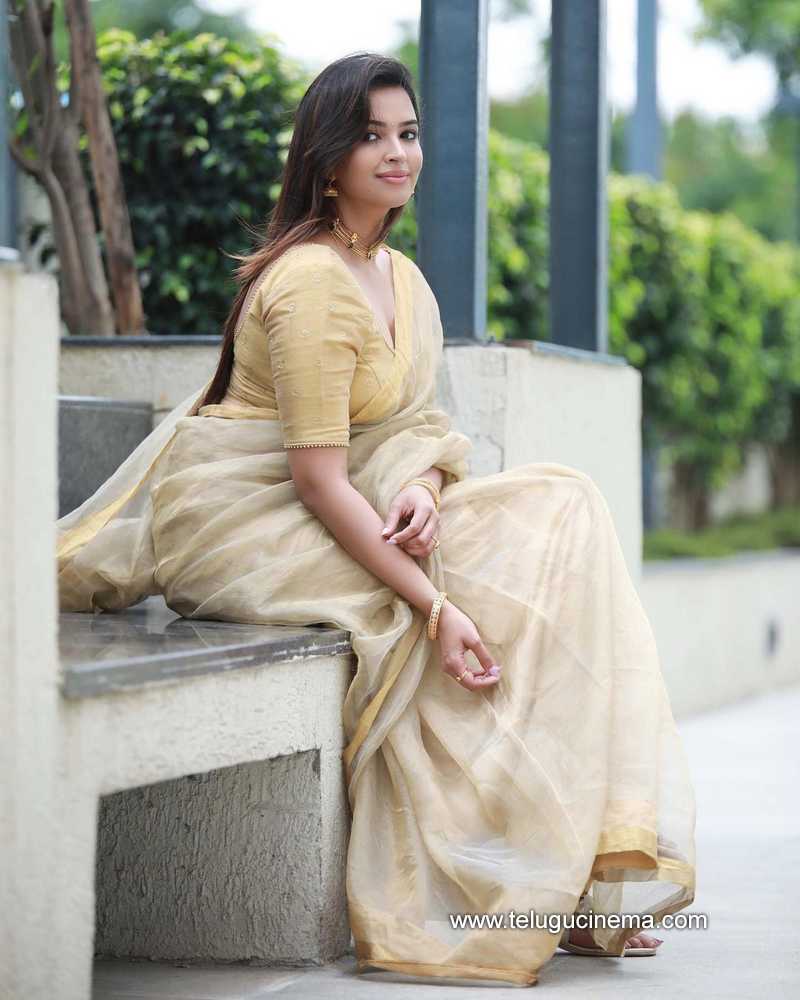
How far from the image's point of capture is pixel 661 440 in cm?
1045

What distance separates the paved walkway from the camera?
280 centimetres

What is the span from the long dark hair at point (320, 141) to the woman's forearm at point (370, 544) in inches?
17.7

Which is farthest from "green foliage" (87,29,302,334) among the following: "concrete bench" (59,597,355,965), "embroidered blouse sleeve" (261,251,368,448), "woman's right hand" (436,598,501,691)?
"woman's right hand" (436,598,501,691)

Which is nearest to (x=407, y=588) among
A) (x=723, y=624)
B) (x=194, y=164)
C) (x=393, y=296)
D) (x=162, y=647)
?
(x=162, y=647)

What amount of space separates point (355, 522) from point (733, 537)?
306 inches

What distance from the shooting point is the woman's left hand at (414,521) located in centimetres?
299

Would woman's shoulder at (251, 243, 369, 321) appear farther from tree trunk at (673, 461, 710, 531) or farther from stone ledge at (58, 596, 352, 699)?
tree trunk at (673, 461, 710, 531)

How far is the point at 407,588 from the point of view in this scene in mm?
2984

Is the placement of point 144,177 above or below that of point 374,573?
above

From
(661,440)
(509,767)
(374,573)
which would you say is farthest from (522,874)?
(661,440)

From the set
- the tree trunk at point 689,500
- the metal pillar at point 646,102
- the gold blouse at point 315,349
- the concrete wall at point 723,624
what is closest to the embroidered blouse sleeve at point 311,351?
the gold blouse at point 315,349

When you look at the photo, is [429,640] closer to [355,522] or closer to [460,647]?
[460,647]

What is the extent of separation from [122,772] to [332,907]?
74cm

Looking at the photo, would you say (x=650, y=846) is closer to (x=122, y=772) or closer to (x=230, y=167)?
(x=122, y=772)
